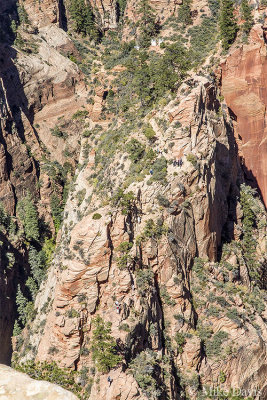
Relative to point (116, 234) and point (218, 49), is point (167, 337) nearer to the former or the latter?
point (116, 234)

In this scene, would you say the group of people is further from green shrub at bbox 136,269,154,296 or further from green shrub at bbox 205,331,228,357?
green shrub at bbox 205,331,228,357

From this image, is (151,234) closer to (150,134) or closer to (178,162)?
(178,162)

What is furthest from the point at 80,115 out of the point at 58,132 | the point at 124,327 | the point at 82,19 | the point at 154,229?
the point at 124,327

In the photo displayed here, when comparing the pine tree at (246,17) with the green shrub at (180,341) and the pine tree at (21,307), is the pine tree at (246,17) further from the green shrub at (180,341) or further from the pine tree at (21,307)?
the pine tree at (21,307)

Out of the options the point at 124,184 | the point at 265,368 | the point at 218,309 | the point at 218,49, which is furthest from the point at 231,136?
the point at 265,368

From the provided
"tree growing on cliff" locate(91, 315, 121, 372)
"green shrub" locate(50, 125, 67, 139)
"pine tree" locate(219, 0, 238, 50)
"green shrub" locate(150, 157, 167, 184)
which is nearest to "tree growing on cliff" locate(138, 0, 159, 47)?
"pine tree" locate(219, 0, 238, 50)

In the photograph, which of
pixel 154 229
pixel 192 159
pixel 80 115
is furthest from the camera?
pixel 80 115

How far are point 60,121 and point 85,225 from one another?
45012 mm

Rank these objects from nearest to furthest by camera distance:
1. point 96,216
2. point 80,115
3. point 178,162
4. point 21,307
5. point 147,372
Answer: point 147,372, point 96,216, point 178,162, point 21,307, point 80,115

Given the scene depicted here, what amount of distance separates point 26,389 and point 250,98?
74.9 metres

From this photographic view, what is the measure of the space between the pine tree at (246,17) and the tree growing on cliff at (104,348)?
56.6 metres

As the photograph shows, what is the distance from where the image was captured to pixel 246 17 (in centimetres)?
8225

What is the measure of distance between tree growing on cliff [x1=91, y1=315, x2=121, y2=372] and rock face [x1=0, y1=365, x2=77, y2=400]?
113 feet

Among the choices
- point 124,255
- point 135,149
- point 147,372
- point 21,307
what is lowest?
point 21,307
